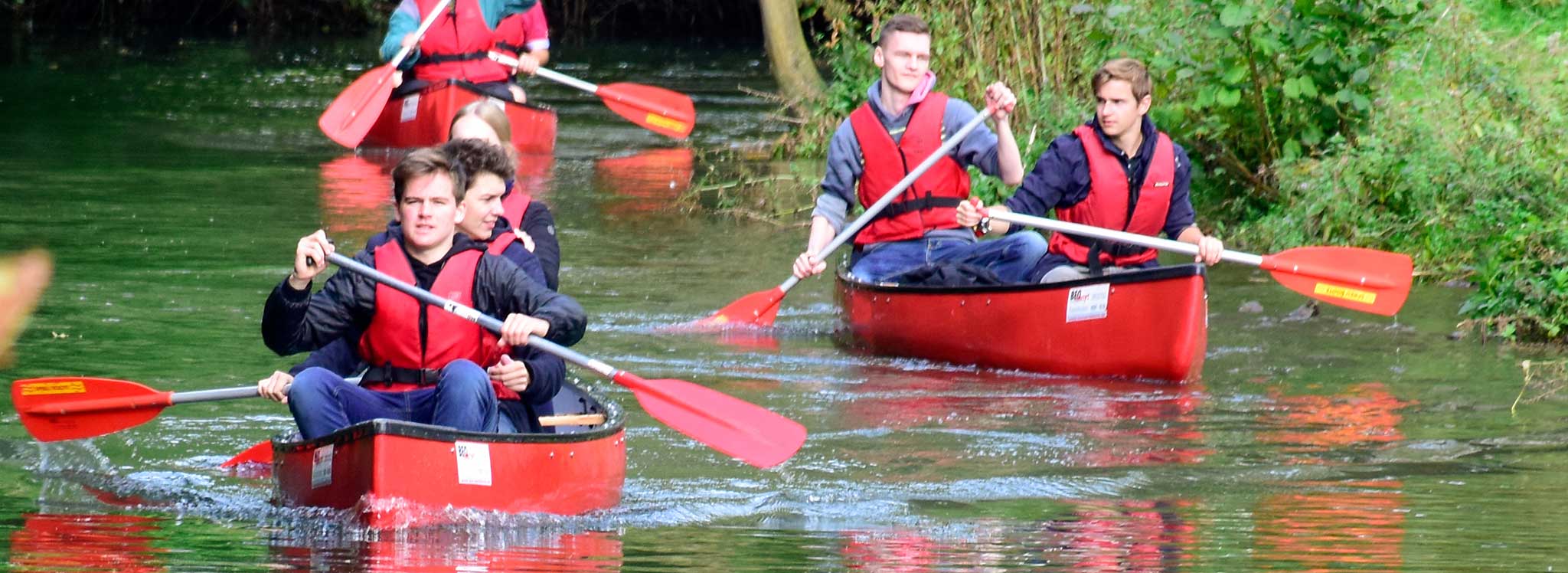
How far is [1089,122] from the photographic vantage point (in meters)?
6.82

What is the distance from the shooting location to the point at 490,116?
19.0 feet

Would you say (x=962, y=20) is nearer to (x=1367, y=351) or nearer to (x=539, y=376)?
→ (x=1367, y=351)

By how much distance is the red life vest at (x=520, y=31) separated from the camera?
43.4 feet

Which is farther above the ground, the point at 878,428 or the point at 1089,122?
the point at 1089,122

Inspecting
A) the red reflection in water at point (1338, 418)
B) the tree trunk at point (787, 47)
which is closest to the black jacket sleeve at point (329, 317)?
the red reflection in water at point (1338, 418)

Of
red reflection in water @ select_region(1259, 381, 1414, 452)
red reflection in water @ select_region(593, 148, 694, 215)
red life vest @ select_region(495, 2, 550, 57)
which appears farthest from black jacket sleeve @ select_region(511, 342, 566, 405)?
red life vest @ select_region(495, 2, 550, 57)

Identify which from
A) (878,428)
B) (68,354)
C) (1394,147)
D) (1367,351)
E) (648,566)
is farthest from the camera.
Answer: (1394,147)

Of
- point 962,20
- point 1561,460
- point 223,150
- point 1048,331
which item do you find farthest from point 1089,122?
point 223,150

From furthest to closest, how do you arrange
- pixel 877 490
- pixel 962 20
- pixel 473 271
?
pixel 962 20
pixel 877 490
pixel 473 271

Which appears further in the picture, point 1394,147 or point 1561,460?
point 1394,147

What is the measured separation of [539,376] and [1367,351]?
3.66 m

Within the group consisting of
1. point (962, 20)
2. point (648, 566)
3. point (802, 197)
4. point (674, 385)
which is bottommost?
point (648, 566)

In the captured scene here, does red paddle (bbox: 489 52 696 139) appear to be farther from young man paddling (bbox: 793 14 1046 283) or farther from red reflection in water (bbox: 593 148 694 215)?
young man paddling (bbox: 793 14 1046 283)

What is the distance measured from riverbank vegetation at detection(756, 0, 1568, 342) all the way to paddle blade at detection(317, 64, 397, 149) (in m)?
3.75
